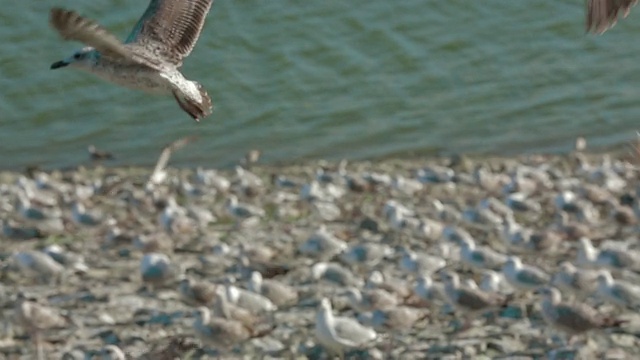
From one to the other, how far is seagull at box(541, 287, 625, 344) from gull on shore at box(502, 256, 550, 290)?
704 mm

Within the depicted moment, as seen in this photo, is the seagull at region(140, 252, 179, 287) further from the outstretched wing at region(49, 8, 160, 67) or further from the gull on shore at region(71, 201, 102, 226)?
the outstretched wing at region(49, 8, 160, 67)

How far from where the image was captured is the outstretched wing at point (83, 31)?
6.92 metres

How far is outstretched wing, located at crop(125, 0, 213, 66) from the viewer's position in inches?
337

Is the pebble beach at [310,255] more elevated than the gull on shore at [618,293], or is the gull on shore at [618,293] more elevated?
the gull on shore at [618,293]

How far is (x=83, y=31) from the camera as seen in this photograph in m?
7.13

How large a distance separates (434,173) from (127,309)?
4315 millimetres

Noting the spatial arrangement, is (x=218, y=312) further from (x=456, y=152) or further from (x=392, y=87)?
(x=392, y=87)

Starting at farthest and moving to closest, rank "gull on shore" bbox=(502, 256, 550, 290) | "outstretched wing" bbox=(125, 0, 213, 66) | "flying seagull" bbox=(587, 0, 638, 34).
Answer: "gull on shore" bbox=(502, 256, 550, 290)
"outstretched wing" bbox=(125, 0, 213, 66)
"flying seagull" bbox=(587, 0, 638, 34)

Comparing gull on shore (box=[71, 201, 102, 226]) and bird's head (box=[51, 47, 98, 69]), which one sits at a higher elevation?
bird's head (box=[51, 47, 98, 69])

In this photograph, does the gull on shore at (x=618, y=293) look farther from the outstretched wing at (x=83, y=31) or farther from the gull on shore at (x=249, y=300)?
the outstretched wing at (x=83, y=31)

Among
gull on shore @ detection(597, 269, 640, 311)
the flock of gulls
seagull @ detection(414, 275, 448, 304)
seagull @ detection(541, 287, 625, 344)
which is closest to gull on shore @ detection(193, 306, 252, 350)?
the flock of gulls

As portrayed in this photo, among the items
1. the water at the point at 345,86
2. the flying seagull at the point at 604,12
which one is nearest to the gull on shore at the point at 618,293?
the flying seagull at the point at 604,12

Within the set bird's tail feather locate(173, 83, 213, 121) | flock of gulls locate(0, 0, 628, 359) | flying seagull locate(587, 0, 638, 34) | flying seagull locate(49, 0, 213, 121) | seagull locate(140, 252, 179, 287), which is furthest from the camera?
seagull locate(140, 252, 179, 287)

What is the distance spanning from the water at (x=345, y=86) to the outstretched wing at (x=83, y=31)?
720cm
